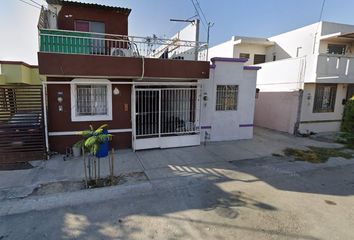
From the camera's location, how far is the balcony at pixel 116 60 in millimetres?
6242

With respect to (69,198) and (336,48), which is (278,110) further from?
(69,198)

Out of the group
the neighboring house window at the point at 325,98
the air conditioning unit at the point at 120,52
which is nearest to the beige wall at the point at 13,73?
the air conditioning unit at the point at 120,52

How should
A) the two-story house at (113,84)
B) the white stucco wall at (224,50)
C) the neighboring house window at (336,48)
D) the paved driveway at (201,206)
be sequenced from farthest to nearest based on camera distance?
1. the white stucco wall at (224,50)
2. the neighboring house window at (336,48)
3. the two-story house at (113,84)
4. the paved driveway at (201,206)

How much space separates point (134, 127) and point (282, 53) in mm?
13916

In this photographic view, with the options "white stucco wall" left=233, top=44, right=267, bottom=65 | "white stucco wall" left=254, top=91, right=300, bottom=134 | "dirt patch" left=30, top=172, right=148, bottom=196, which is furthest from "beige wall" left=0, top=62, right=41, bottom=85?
"white stucco wall" left=233, top=44, right=267, bottom=65

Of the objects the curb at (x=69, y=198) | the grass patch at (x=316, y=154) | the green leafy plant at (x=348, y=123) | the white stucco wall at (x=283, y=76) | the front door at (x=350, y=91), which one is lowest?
the curb at (x=69, y=198)

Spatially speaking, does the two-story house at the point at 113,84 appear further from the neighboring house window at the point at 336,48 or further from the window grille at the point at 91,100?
the neighboring house window at the point at 336,48

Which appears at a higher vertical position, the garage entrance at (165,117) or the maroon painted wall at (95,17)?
the maroon painted wall at (95,17)

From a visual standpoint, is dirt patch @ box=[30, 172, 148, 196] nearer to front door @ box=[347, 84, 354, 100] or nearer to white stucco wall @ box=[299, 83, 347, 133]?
white stucco wall @ box=[299, 83, 347, 133]

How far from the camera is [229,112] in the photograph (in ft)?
30.5

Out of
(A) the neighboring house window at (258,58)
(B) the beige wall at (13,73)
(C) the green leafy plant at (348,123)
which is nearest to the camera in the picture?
(B) the beige wall at (13,73)

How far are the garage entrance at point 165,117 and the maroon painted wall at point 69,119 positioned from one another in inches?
16.4

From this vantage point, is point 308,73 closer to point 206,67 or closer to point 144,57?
point 206,67

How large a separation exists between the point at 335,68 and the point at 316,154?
17.8 feet
